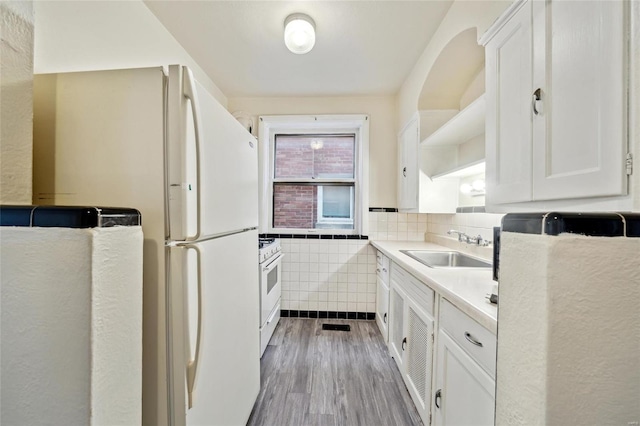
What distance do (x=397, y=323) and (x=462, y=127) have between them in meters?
1.56

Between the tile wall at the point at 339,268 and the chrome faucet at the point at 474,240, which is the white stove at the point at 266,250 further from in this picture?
the chrome faucet at the point at 474,240

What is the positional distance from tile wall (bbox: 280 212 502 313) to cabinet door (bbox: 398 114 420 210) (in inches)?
12.6

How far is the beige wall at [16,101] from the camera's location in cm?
72

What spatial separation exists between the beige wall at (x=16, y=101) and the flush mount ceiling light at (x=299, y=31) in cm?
136

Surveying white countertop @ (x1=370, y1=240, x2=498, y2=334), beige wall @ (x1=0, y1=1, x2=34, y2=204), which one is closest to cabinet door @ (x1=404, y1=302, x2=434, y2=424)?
white countertop @ (x1=370, y1=240, x2=498, y2=334)

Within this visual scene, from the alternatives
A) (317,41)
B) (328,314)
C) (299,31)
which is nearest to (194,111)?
(299,31)

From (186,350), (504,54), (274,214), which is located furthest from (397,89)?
(186,350)

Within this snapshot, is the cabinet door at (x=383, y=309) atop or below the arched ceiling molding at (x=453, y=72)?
below

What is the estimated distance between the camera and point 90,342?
19.4 inches

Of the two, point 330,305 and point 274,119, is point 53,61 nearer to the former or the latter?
point 274,119

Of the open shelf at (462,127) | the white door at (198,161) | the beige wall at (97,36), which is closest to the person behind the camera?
the white door at (198,161)

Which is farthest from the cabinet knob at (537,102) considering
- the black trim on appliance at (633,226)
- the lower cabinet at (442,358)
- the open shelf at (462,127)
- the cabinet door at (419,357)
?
the cabinet door at (419,357)

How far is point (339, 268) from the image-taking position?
295 cm

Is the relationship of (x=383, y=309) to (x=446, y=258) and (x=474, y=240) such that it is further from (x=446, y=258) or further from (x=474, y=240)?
(x=474, y=240)
